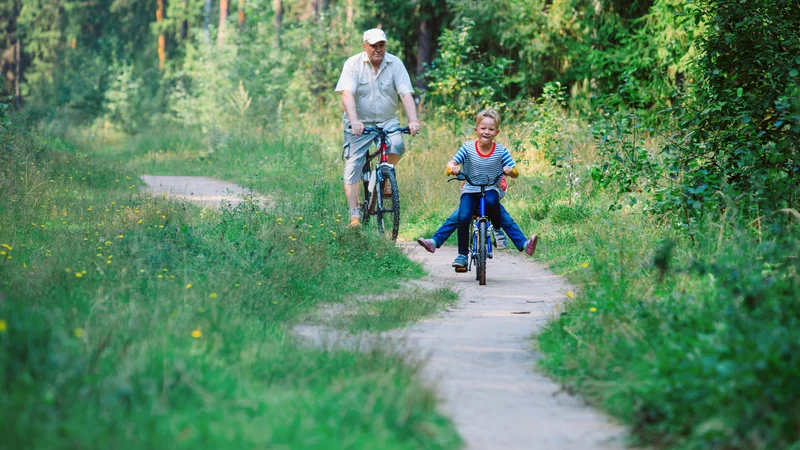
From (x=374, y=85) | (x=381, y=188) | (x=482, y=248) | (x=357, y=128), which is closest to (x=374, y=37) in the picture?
(x=374, y=85)

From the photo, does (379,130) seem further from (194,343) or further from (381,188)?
(194,343)

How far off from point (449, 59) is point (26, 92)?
42113 millimetres

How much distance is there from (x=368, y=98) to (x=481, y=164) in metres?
2.12

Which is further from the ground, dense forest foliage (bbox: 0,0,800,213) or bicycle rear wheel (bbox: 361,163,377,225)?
dense forest foliage (bbox: 0,0,800,213)

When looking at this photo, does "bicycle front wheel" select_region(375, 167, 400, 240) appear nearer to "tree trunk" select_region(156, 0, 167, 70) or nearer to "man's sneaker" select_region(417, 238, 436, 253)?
"man's sneaker" select_region(417, 238, 436, 253)

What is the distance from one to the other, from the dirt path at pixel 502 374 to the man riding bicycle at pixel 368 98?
6.77ft

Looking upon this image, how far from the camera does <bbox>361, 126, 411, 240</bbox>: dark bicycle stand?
9711 millimetres

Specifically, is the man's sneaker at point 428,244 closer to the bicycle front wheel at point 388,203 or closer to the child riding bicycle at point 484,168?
the child riding bicycle at point 484,168

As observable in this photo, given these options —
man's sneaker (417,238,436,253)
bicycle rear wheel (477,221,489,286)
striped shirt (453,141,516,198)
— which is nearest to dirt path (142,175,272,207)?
man's sneaker (417,238,436,253)

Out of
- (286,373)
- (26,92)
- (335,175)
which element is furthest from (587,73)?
(26,92)

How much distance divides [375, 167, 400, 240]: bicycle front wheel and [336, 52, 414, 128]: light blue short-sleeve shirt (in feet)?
2.11

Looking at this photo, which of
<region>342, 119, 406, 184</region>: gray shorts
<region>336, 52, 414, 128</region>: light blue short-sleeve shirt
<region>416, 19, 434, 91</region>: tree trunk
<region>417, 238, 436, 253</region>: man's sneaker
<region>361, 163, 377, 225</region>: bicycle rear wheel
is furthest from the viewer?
<region>416, 19, 434, 91</region>: tree trunk

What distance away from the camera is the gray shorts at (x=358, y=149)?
997cm

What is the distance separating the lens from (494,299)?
745 centimetres
